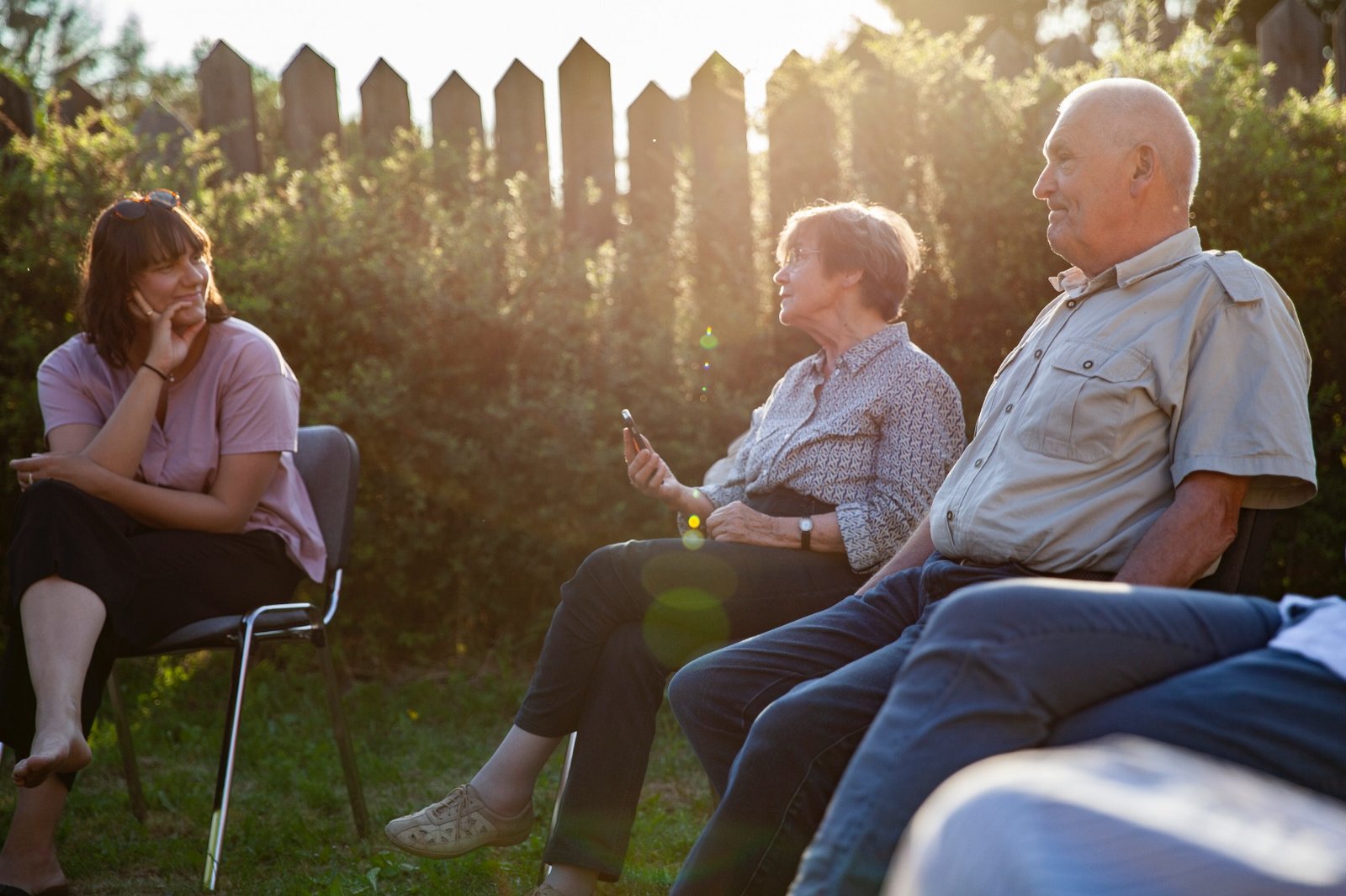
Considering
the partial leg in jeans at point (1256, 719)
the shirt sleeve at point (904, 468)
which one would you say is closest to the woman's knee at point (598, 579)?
the shirt sleeve at point (904, 468)

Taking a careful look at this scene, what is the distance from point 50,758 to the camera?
2592mm

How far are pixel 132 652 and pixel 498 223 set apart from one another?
223 centimetres

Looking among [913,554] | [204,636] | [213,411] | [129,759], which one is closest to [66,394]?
[213,411]

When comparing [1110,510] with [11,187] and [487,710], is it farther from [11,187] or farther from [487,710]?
[11,187]

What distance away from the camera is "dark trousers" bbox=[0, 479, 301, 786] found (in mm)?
2902

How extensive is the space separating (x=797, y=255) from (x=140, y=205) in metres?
1.79

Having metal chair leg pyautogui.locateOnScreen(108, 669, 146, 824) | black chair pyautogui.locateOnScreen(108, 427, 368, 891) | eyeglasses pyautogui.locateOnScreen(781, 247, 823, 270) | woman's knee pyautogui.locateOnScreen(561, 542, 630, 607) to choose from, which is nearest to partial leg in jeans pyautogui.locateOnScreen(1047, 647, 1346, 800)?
woman's knee pyautogui.locateOnScreen(561, 542, 630, 607)

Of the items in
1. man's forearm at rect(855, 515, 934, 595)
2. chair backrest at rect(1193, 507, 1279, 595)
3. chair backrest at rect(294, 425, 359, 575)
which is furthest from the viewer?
chair backrest at rect(294, 425, 359, 575)

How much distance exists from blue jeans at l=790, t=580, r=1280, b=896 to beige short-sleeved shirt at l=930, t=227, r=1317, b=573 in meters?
0.58

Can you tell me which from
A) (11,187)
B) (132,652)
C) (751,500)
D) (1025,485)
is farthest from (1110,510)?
(11,187)

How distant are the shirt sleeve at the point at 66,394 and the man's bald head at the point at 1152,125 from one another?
266 centimetres

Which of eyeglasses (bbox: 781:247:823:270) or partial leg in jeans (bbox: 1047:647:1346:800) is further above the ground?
eyeglasses (bbox: 781:247:823:270)

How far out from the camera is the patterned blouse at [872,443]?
2.80 metres

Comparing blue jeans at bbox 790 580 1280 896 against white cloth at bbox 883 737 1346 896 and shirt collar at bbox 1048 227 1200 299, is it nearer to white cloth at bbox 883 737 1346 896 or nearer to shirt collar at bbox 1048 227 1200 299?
white cloth at bbox 883 737 1346 896
